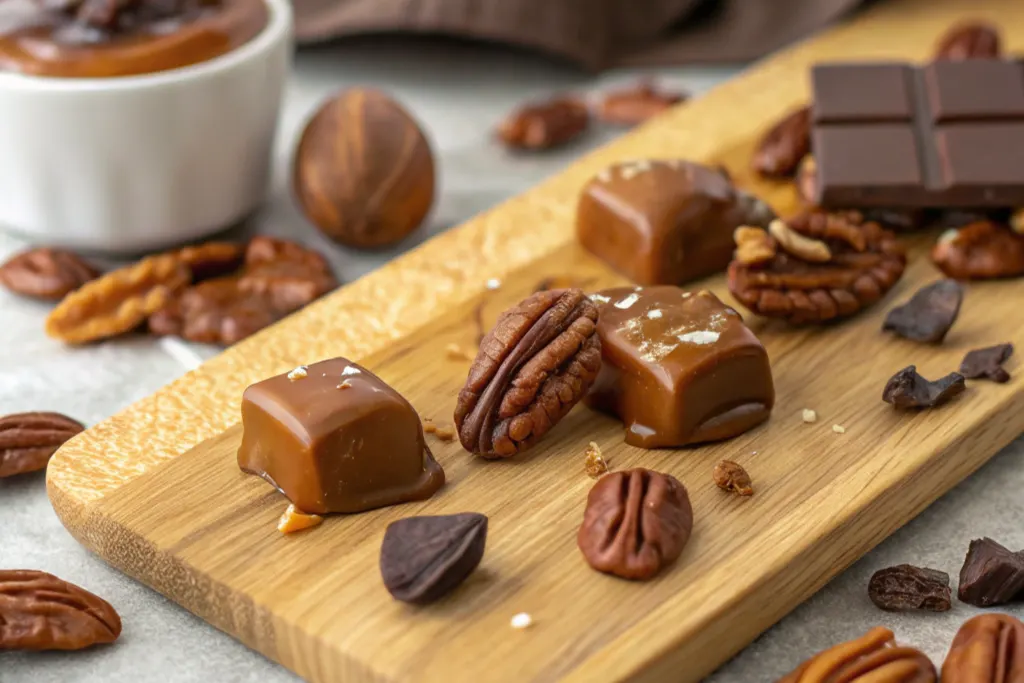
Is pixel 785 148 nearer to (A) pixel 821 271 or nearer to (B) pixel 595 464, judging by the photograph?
(A) pixel 821 271

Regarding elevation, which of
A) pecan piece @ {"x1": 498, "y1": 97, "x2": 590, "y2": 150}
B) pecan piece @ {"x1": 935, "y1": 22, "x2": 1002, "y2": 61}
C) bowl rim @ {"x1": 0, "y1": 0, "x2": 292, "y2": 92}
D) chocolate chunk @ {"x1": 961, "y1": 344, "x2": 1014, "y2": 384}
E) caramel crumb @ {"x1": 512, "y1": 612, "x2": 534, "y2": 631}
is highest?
bowl rim @ {"x1": 0, "y1": 0, "x2": 292, "y2": 92}

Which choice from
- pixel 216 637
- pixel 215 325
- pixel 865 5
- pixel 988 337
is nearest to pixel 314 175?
pixel 215 325

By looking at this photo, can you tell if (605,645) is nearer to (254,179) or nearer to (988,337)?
(988,337)

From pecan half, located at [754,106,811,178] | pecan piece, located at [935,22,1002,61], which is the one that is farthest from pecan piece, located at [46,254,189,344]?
pecan piece, located at [935,22,1002,61]

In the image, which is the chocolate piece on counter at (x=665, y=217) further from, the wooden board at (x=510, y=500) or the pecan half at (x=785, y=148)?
the pecan half at (x=785, y=148)

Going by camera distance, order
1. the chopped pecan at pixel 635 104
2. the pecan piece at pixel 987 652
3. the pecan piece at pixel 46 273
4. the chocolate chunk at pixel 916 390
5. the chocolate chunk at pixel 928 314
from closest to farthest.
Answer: the pecan piece at pixel 987 652 → the chocolate chunk at pixel 916 390 → the chocolate chunk at pixel 928 314 → the pecan piece at pixel 46 273 → the chopped pecan at pixel 635 104

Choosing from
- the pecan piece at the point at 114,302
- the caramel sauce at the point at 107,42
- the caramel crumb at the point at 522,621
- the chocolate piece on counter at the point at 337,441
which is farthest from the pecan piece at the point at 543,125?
the caramel crumb at the point at 522,621

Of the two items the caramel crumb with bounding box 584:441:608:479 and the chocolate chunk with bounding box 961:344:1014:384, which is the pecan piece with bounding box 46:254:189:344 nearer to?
the caramel crumb with bounding box 584:441:608:479
